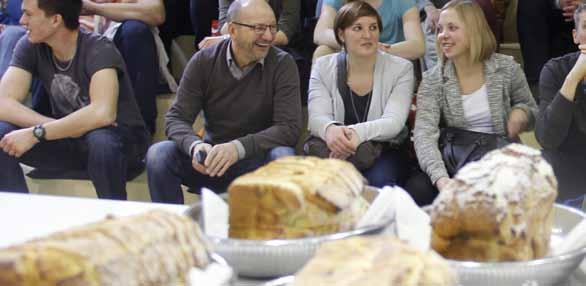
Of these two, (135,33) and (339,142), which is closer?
(339,142)

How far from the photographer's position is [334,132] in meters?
2.47

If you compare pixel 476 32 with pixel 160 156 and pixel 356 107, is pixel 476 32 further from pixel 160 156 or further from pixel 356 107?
pixel 160 156

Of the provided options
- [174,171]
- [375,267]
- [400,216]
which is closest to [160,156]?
[174,171]

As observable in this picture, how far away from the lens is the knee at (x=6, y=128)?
8.76 feet

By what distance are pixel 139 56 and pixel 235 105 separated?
62 cm

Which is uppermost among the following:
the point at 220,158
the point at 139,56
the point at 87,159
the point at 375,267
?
the point at 375,267

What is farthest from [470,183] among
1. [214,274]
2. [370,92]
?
[370,92]

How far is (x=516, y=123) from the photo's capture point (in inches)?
93.8

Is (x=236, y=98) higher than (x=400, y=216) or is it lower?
lower

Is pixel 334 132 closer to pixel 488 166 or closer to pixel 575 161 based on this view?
pixel 575 161

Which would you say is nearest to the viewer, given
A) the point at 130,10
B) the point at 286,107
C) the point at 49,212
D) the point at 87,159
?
the point at 49,212

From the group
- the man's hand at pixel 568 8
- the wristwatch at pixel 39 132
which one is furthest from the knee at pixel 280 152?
the man's hand at pixel 568 8

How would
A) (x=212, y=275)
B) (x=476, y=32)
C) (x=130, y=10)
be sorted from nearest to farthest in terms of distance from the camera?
1. (x=212, y=275)
2. (x=476, y=32)
3. (x=130, y=10)

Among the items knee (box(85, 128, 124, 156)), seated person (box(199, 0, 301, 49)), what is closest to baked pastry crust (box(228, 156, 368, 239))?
knee (box(85, 128, 124, 156))
